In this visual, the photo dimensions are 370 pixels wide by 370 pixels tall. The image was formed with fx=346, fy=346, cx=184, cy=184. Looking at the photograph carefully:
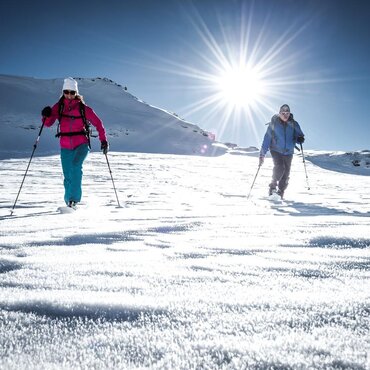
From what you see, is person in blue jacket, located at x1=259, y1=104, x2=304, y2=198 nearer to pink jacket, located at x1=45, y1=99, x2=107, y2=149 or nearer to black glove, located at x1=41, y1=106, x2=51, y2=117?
pink jacket, located at x1=45, y1=99, x2=107, y2=149

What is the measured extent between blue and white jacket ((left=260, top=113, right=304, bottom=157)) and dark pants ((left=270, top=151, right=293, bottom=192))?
0.11 metres

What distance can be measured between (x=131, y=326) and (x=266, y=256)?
1.09 m

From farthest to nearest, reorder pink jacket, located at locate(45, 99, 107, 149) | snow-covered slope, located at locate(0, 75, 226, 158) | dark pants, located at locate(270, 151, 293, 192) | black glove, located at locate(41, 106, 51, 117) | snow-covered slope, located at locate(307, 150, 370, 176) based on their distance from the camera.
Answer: snow-covered slope, located at locate(307, 150, 370, 176) → snow-covered slope, located at locate(0, 75, 226, 158) → dark pants, located at locate(270, 151, 293, 192) → pink jacket, located at locate(45, 99, 107, 149) → black glove, located at locate(41, 106, 51, 117)

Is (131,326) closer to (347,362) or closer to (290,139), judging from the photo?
(347,362)

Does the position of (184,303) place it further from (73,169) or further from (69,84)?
(69,84)

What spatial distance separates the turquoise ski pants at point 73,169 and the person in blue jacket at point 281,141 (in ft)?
13.1

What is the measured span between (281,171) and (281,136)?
2.44 feet

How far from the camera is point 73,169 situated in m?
4.90

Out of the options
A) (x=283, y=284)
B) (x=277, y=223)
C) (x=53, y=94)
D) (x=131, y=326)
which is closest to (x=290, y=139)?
(x=277, y=223)

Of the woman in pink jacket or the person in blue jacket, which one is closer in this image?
the woman in pink jacket

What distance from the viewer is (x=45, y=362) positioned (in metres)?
0.81

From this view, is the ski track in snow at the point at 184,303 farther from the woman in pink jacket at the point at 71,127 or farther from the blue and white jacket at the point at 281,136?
the blue and white jacket at the point at 281,136

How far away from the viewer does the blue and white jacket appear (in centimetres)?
730

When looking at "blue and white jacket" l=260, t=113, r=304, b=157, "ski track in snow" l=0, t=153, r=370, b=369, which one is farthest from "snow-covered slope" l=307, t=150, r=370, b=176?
"ski track in snow" l=0, t=153, r=370, b=369
